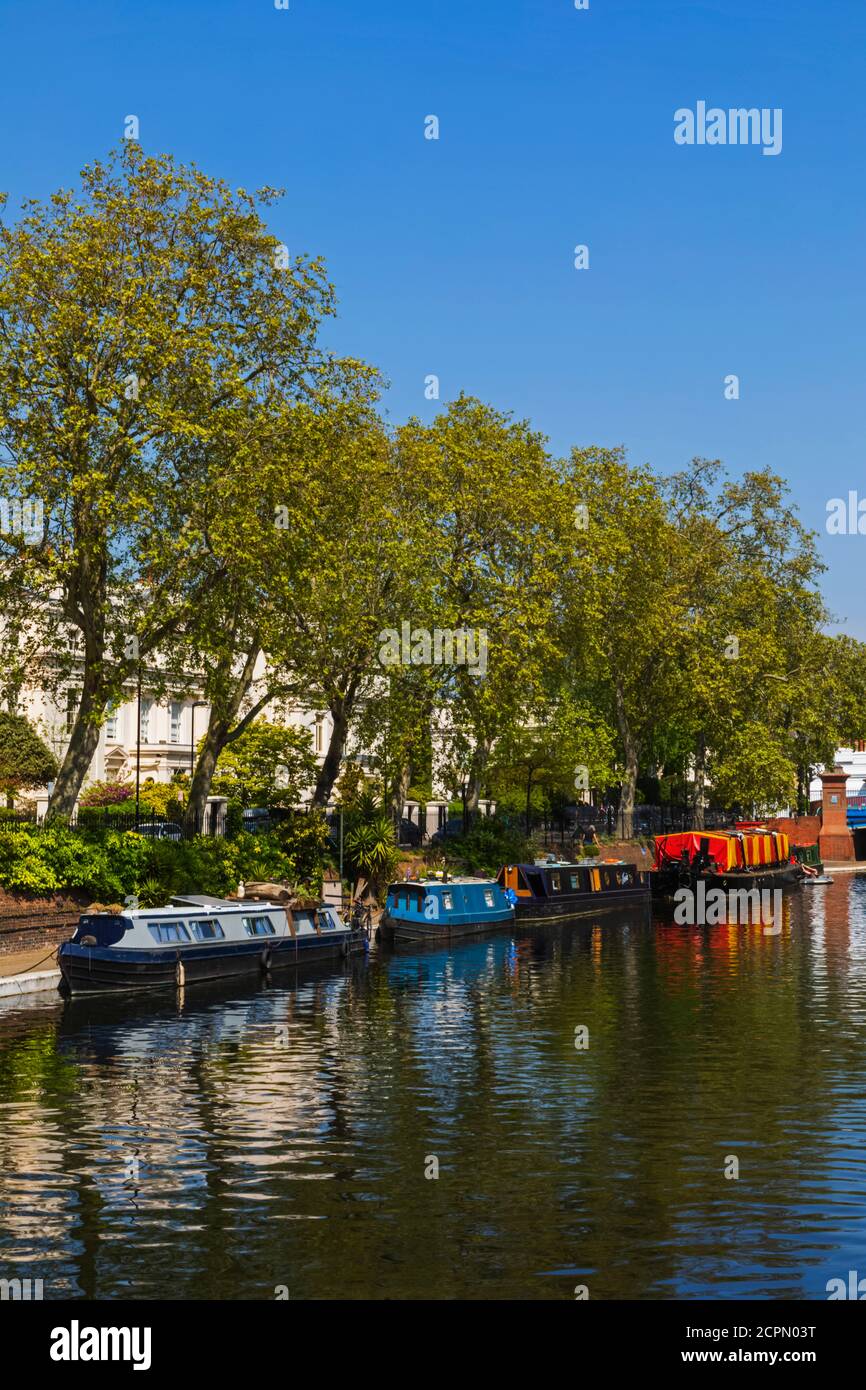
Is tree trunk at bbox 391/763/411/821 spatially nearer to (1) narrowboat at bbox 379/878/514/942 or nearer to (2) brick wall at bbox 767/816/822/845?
(1) narrowboat at bbox 379/878/514/942

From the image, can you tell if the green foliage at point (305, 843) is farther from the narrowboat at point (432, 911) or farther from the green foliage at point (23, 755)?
the green foliage at point (23, 755)

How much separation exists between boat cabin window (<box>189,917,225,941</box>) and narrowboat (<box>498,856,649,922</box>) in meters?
23.2

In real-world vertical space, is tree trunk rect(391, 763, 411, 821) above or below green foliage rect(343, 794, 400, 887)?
above

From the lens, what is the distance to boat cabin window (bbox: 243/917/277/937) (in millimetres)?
47812

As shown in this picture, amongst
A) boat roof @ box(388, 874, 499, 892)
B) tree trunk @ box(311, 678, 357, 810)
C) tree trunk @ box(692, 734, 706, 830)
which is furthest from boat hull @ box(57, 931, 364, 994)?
tree trunk @ box(692, 734, 706, 830)

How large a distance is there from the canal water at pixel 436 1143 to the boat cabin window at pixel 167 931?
1.68m

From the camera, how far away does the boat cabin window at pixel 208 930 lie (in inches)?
1783

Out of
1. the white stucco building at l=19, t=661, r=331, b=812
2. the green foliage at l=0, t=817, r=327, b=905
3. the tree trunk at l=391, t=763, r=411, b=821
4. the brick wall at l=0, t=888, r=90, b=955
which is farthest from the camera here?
the white stucco building at l=19, t=661, r=331, b=812

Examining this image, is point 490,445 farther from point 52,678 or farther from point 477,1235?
point 477,1235

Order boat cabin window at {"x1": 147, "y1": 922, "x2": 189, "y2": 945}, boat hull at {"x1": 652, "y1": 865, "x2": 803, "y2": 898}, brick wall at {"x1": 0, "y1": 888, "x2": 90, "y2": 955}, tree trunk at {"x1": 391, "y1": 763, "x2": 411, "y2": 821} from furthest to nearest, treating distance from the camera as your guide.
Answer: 1. boat hull at {"x1": 652, "y1": 865, "x2": 803, "y2": 898}
2. tree trunk at {"x1": 391, "y1": 763, "x2": 411, "y2": 821}
3. brick wall at {"x1": 0, "y1": 888, "x2": 90, "y2": 955}
4. boat cabin window at {"x1": 147, "y1": 922, "x2": 189, "y2": 945}

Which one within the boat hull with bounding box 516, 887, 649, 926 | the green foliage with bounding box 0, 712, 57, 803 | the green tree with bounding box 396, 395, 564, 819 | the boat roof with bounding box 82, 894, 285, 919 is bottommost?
the boat hull with bounding box 516, 887, 649, 926

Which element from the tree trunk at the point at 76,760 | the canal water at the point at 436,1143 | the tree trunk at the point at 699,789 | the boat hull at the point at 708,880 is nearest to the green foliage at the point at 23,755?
the tree trunk at the point at 76,760
